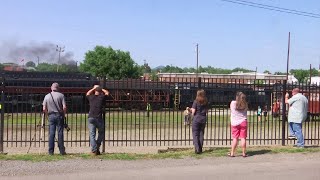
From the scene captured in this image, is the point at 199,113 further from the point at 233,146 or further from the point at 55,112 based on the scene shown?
the point at 55,112

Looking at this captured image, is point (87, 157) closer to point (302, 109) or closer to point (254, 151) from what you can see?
point (254, 151)

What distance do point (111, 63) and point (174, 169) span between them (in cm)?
7030

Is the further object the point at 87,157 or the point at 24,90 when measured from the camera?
the point at 24,90

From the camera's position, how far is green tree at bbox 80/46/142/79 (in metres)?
79.4

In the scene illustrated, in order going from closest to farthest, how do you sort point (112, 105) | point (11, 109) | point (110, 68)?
point (11, 109)
point (112, 105)
point (110, 68)

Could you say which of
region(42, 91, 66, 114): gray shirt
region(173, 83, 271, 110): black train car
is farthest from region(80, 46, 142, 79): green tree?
region(42, 91, 66, 114): gray shirt

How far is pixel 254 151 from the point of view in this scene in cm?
1281

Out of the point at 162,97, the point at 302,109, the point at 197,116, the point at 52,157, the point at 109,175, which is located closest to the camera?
the point at 109,175

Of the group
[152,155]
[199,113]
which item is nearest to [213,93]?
[199,113]

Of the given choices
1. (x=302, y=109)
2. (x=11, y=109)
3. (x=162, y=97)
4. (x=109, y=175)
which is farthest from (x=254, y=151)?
(x=11, y=109)

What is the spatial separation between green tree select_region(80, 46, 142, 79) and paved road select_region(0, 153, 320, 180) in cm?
6710

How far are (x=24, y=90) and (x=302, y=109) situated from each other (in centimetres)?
767

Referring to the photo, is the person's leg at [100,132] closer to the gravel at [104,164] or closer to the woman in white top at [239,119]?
the gravel at [104,164]

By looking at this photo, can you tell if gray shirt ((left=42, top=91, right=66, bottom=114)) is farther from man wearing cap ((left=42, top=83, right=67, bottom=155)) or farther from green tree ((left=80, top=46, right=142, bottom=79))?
green tree ((left=80, top=46, right=142, bottom=79))
